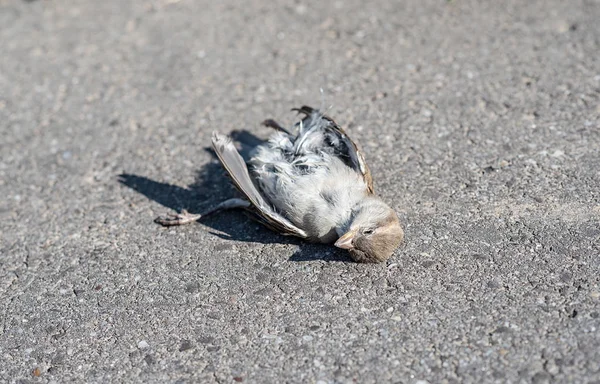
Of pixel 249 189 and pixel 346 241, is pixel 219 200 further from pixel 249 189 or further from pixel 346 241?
pixel 346 241

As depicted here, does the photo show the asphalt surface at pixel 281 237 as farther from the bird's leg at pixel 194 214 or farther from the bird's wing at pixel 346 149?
the bird's wing at pixel 346 149

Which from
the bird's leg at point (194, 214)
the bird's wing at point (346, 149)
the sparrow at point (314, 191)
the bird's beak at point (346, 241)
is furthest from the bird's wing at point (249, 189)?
the bird's wing at point (346, 149)

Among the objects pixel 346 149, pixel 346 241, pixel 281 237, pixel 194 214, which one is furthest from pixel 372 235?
pixel 194 214

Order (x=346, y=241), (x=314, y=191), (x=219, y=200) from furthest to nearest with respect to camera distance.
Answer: (x=219, y=200)
(x=314, y=191)
(x=346, y=241)

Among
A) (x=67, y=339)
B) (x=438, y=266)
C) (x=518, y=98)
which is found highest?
(x=518, y=98)

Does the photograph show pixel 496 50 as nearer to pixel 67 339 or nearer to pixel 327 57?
pixel 327 57

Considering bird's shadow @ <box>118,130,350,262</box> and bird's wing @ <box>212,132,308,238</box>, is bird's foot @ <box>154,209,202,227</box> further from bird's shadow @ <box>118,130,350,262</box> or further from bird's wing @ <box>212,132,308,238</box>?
bird's wing @ <box>212,132,308,238</box>

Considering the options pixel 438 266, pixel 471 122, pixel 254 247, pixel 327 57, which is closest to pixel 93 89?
pixel 327 57
